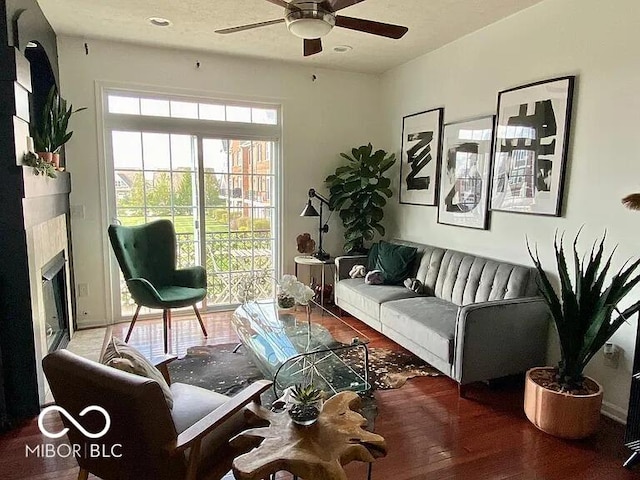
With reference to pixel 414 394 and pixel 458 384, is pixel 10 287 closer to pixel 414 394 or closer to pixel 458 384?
pixel 414 394

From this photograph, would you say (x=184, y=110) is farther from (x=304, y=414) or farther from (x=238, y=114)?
(x=304, y=414)

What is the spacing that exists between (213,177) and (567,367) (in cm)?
360

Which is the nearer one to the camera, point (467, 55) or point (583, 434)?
point (583, 434)

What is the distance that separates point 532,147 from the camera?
314 centimetres

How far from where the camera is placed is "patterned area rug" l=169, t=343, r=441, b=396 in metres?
3.04

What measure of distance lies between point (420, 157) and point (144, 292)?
2998mm

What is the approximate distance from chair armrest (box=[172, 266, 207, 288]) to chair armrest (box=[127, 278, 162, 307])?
0.49 meters

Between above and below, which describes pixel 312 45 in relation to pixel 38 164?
above

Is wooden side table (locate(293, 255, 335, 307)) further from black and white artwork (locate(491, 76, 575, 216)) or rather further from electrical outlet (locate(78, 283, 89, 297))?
electrical outlet (locate(78, 283, 89, 297))

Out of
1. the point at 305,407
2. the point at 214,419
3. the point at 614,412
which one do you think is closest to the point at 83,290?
the point at 214,419

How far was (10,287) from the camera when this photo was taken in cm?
248

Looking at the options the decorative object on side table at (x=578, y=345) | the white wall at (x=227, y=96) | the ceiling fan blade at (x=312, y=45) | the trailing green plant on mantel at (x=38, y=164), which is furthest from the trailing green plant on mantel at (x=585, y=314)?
the trailing green plant on mantel at (x=38, y=164)

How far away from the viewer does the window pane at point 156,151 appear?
4.26 metres

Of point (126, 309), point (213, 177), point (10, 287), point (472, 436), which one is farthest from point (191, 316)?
point (472, 436)
